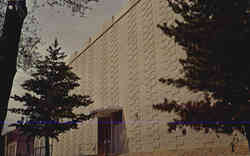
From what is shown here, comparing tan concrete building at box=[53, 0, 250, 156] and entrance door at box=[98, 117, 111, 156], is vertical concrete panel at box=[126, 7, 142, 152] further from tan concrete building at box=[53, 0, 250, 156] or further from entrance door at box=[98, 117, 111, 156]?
entrance door at box=[98, 117, 111, 156]

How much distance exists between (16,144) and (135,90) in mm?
33547

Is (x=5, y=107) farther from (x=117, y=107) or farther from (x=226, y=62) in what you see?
(x=117, y=107)

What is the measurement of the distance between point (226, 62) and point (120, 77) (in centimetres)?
1565

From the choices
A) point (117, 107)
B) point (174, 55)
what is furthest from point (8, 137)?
point (174, 55)

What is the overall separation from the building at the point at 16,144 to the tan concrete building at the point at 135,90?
15.4 metres

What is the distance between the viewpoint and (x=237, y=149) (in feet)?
36.7

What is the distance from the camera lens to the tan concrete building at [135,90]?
49.9 ft

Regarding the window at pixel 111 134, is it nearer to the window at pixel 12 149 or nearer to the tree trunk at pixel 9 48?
the tree trunk at pixel 9 48

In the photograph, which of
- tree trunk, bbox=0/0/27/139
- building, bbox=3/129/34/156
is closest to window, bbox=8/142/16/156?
building, bbox=3/129/34/156

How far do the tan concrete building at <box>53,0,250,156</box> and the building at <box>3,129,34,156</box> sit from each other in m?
15.4

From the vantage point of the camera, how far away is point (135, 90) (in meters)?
20.2

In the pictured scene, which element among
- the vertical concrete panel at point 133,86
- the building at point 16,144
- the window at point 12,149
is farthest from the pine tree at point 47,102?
the window at point 12,149

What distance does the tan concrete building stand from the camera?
598 inches

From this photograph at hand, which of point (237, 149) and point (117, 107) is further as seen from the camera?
point (117, 107)
